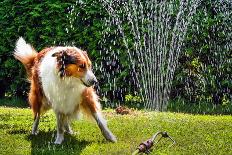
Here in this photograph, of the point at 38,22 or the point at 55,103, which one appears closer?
the point at 55,103

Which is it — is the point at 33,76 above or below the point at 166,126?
above

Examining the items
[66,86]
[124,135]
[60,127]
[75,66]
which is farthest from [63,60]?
[124,135]

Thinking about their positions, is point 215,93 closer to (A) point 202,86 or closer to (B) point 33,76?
(A) point 202,86

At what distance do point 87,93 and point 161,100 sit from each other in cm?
374

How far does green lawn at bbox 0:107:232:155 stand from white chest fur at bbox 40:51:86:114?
1.37 ft

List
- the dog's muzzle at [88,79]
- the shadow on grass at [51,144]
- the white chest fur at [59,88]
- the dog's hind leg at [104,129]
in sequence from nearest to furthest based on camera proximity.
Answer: the shadow on grass at [51,144] → the dog's muzzle at [88,79] → the white chest fur at [59,88] → the dog's hind leg at [104,129]

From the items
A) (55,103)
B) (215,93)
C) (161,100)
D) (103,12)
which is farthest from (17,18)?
(55,103)

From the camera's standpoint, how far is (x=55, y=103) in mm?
5996

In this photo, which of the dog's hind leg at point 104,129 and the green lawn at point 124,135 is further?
the dog's hind leg at point 104,129

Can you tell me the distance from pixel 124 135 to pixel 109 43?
11.8ft

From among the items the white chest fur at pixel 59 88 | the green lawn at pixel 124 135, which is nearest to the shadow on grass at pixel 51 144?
the green lawn at pixel 124 135

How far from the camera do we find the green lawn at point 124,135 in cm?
553

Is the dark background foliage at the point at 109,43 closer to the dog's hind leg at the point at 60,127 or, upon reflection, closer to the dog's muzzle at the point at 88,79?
the dog's hind leg at the point at 60,127

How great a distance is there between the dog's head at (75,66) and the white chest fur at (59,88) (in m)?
0.08
